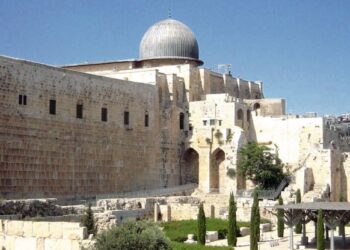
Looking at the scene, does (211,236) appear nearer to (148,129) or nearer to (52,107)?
(52,107)

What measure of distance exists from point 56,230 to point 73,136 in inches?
601

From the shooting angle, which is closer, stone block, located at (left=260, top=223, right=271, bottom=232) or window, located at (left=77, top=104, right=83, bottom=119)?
stone block, located at (left=260, top=223, right=271, bottom=232)

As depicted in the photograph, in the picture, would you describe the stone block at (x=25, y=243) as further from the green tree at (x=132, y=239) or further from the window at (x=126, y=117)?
the window at (x=126, y=117)

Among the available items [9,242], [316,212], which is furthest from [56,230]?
[316,212]

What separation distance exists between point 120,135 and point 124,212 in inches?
332

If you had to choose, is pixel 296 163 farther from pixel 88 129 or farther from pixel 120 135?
pixel 88 129

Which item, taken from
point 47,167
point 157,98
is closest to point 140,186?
point 157,98

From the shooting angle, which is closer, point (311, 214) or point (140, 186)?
point (311, 214)

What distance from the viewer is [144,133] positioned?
34875 mm

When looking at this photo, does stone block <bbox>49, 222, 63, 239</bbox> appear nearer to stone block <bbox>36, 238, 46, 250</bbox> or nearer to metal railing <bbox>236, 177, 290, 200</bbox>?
stone block <bbox>36, 238, 46, 250</bbox>

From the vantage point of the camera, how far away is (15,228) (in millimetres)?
15164

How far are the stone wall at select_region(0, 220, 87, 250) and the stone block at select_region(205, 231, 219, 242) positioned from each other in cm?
999

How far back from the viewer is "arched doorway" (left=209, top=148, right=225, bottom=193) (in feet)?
Answer: 122

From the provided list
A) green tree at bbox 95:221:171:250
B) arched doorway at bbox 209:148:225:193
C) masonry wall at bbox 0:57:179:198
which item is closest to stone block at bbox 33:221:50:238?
green tree at bbox 95:221:171:250
